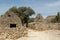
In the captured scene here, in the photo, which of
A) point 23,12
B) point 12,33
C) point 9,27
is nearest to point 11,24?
point 9,27

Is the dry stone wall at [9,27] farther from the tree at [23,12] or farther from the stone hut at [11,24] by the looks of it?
the tree at [23,12]

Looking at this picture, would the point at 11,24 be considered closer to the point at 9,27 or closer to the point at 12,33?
the point at 9,27

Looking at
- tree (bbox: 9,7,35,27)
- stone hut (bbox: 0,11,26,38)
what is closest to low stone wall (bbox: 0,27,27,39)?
stone hut (bbox: 0,11,26,38)

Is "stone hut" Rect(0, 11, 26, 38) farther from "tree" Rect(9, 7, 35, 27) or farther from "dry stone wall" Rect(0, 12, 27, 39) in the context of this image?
"tree" Rect(9, 7, 35, 27)

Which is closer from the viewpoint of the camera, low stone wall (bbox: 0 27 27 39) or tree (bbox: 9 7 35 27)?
low stone wall (bbox: 0 27 27 39)

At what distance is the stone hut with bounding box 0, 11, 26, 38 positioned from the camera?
2089cm

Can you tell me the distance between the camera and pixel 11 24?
22297 mm

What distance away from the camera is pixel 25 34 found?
22938 millimetres

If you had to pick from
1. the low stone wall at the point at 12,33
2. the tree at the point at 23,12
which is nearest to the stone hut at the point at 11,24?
the low stone wall at the point at 12,33

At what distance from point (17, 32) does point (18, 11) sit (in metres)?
33.6

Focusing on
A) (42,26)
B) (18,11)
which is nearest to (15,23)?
(42,26)

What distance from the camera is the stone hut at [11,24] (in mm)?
20891

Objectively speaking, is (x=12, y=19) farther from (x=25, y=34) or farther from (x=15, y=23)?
(x=25, y=34)

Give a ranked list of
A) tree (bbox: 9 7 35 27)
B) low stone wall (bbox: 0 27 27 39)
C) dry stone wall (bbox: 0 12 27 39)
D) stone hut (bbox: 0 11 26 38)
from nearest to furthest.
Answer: low stone wall (bbox: 0 27 27 39) → dry stone wall (bbox: 0 12 27 39) → stone hut (bbox: 0 11 26 38) → tree (bbox: 9 7 35 27)
